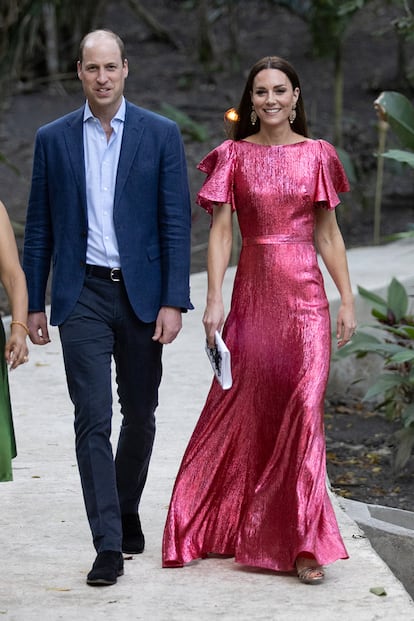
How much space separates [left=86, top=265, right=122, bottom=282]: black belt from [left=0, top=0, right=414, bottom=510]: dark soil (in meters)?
3.85

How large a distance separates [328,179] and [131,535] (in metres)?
1.42

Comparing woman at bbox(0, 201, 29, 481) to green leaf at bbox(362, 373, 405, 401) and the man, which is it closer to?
the man

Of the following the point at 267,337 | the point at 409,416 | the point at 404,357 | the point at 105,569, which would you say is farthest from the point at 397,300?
the point at 105,569

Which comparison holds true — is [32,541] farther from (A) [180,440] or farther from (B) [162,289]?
(A) [180,440]

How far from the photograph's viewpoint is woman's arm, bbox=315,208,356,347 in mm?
4543

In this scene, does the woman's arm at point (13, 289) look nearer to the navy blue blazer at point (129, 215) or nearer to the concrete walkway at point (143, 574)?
the navy blue blazer at point (129, 215)

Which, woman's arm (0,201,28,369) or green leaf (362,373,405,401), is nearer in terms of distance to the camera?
woman's arm (0,201,28,369)

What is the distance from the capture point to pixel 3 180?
50.6 feet

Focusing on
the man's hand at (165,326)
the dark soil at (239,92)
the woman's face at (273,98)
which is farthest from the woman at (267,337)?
the dark soil at (239,92)

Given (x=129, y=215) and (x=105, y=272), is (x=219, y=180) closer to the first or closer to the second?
(x=129, y=215)

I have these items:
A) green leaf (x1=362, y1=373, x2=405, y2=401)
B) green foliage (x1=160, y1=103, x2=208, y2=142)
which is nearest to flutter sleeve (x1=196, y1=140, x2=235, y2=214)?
green leaf (x1=362, y1=373, x2=405, y2=401)

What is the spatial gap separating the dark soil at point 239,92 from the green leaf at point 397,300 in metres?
1.09

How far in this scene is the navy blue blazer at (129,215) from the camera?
445 centimetres

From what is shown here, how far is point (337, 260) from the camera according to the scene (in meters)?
4.59
